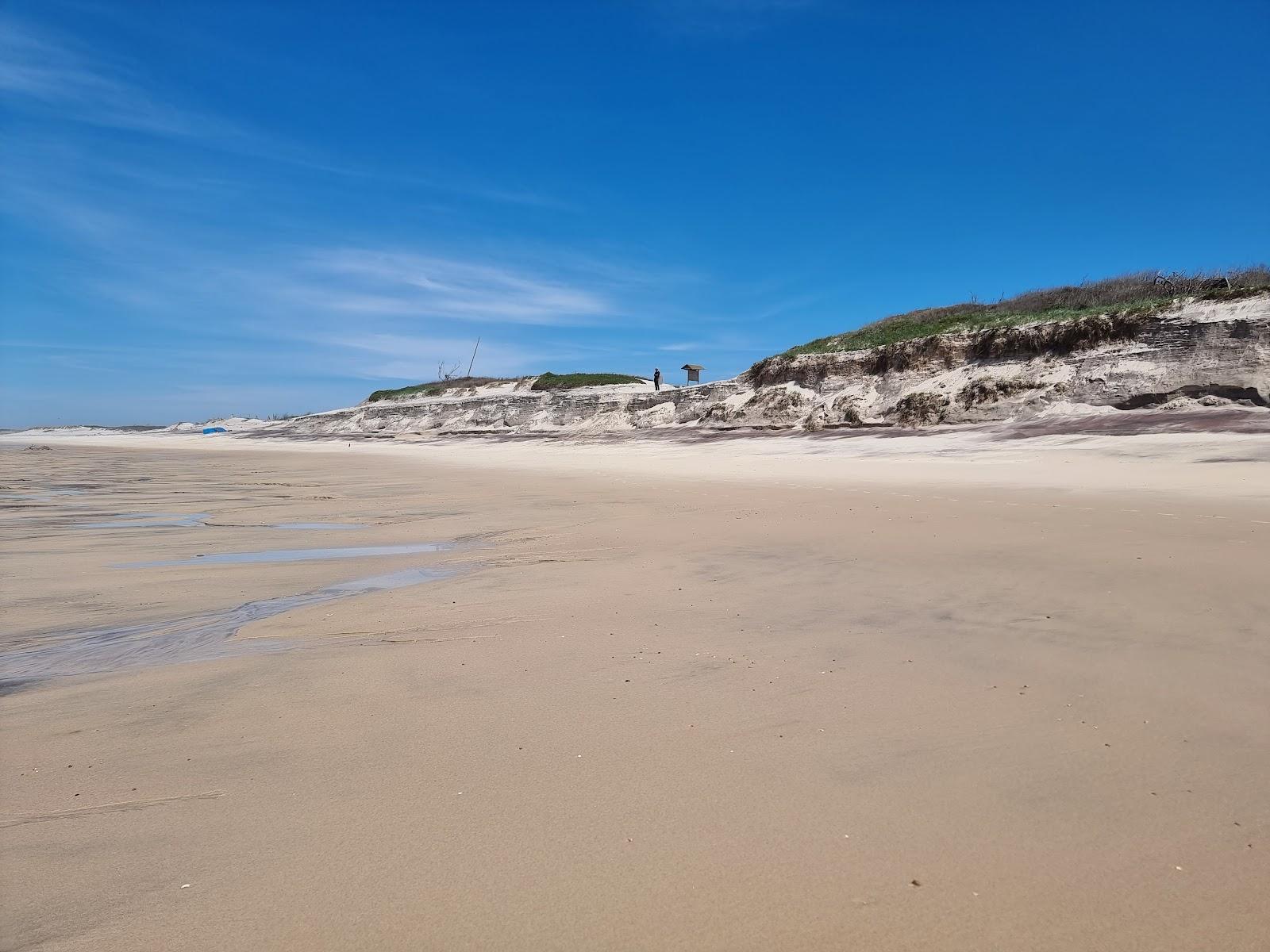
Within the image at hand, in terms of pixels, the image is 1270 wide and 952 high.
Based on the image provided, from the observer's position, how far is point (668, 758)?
6.70 feet

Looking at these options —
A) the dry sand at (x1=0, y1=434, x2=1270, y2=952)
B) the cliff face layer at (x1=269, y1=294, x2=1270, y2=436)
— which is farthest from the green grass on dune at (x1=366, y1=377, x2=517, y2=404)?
the dry sand at (x1=0, y1=434, x2=1270, y2=952)

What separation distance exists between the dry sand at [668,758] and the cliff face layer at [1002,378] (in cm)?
1363

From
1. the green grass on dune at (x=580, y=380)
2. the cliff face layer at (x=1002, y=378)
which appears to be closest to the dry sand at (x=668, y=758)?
the cliff face layer at (x=1002, y=378)

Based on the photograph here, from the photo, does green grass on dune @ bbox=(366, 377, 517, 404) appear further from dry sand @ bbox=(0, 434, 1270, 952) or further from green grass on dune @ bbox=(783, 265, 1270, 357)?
dry sand @ bbox=(0, 434, 1270, 952)

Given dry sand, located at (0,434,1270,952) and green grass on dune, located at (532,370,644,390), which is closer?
dry sand, located at (0,434,1270,952)

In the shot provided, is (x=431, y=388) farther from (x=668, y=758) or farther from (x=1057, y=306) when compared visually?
(x=668, y=758)

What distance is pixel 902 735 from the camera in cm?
217

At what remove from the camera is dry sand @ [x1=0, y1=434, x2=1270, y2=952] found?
4.58 feet

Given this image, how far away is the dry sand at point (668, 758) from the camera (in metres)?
1.40

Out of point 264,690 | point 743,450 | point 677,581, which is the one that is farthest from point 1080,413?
point 264,690

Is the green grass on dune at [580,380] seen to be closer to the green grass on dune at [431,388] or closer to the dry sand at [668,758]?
the green grass on dune at [431,388]

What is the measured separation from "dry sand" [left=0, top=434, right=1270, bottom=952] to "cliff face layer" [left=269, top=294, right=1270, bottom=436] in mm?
13634

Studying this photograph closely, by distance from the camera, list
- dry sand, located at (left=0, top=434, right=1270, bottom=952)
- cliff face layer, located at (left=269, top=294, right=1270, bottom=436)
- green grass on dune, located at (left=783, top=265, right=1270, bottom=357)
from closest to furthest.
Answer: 1. dry sand, located at (left=0, top=434, right=1270, bottom=952)
2. cliff face layer, located at (left=269, top=294, right=1270, bottom=436)
3. green grass on dune, located at (left=783, top=265, right=1270, bottom=357)

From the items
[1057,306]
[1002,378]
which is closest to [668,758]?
[1002,378]
